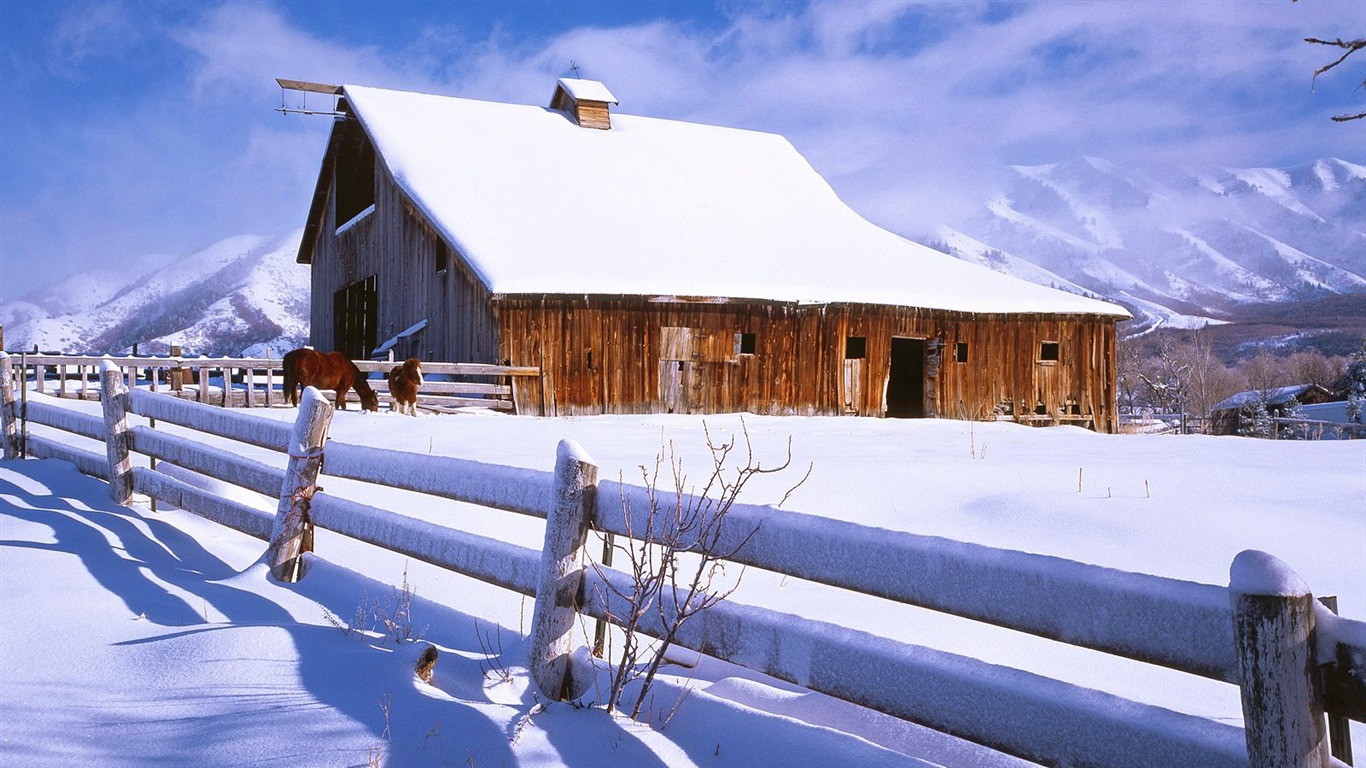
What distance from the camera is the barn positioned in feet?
60.0

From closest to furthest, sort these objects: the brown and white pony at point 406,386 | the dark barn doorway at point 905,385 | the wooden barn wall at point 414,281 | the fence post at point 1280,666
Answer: the fence post at point 1280,666
the brown and white pony at point 406,386
the wooden barn wall at point 414,281
the dark barn doorway at point 905,385

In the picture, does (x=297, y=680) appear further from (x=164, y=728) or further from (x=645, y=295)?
(x=645, y=295)

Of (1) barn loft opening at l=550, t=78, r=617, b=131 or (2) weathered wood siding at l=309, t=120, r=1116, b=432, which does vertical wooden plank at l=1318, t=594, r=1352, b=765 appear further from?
(1) barn loft opening at l=550, t=78, r=617, b=131

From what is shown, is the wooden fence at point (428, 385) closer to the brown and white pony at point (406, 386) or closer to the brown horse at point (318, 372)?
the brown and white pony at point (406, 386)

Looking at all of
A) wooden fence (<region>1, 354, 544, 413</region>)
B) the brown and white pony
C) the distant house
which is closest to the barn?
wooden fence (<region>1, 354, 544, 413</region>)

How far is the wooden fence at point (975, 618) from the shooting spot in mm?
1855

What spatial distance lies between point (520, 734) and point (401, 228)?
1953 centimetres

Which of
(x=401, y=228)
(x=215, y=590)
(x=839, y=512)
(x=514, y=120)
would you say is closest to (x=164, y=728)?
(x=215, y=590)

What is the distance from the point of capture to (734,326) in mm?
19047

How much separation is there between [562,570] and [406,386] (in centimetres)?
1383

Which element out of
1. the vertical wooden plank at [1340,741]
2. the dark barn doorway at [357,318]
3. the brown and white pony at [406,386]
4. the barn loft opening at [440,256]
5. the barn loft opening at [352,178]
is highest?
the barn loft opening at [352,178]

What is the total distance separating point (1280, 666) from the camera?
1.85 meters

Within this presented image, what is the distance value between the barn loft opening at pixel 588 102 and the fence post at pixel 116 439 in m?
19.1

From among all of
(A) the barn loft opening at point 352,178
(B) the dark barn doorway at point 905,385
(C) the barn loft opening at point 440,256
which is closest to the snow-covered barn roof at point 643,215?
(C) the barn loft opening at point 440,256
